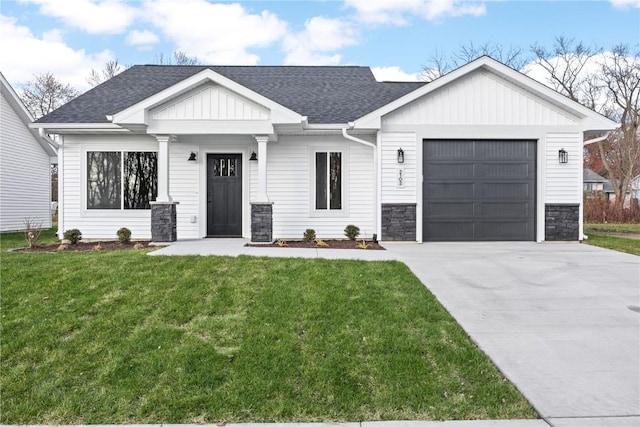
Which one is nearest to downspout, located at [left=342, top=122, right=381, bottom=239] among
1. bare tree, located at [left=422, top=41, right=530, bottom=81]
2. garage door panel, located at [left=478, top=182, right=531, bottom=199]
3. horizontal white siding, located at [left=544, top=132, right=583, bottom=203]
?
garage door panel, located at [left=478, top=182, right=531, bottom=199]

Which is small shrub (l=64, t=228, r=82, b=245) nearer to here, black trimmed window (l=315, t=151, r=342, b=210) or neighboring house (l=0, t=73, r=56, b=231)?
black trimmed window (l=315, t=151, r=342, b=210)

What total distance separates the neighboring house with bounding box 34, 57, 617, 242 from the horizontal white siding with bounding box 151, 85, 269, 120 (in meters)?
0.02

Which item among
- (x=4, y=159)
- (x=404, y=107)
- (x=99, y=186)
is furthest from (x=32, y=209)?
(x=404, y=107)

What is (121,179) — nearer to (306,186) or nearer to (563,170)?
(306,186)

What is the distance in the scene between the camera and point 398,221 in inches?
401

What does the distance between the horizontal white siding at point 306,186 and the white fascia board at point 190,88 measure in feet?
5.18

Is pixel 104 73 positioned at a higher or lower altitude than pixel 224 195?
higher

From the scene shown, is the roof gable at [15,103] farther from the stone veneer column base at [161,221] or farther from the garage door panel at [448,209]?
the garage door panel at [448,209]

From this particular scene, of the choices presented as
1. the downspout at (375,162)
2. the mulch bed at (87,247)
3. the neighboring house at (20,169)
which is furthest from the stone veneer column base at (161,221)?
the neighboring house at (20,169)

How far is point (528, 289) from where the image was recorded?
5.75 m

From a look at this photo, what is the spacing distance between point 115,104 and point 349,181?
6678 mm

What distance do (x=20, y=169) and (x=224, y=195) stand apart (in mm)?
9859

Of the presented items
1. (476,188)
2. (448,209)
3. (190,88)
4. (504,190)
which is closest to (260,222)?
(190,88)

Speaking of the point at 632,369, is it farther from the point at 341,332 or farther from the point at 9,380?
the point at 9,380
